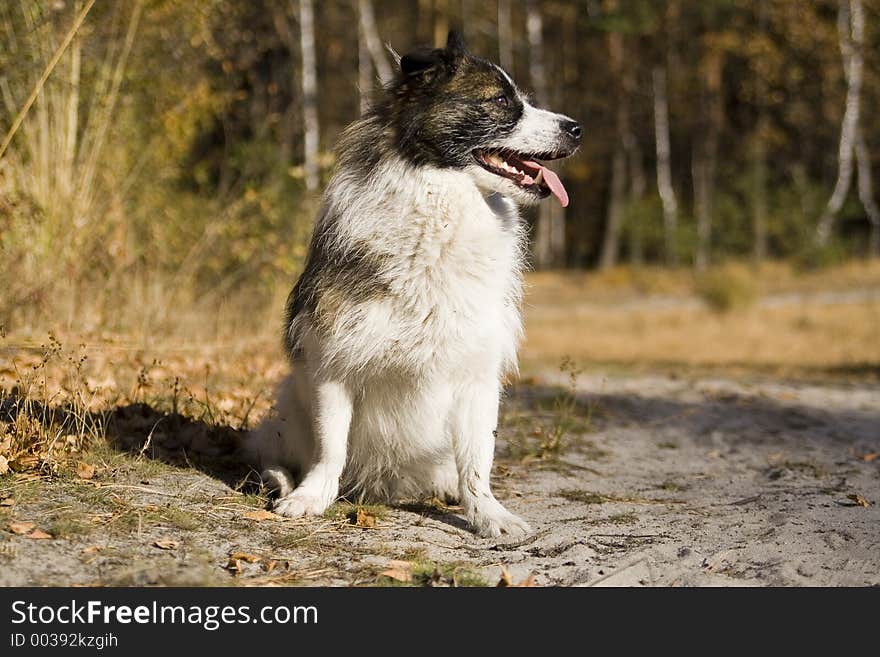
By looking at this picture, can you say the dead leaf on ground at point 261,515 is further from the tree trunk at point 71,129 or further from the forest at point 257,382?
the tree trunk at point 71,129

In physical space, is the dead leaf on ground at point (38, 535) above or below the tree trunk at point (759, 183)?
below

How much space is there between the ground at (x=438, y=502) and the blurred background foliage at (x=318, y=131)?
119 centimetres

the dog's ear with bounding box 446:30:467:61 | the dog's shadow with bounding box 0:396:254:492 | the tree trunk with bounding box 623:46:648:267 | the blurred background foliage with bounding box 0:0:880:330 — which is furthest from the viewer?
the tree trunk with bounding box 623:46:648:267

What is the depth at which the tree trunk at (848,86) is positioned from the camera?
23625 millimetres

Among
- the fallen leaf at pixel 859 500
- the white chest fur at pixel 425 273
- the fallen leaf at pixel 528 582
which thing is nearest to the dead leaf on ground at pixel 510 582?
the fallen leaf at pixel 528 582

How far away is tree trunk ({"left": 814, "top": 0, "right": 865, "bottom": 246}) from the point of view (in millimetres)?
23625

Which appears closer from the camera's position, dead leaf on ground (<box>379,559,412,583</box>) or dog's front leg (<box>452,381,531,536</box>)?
dead leaf on ground (<box>379,559,412,583</box>)

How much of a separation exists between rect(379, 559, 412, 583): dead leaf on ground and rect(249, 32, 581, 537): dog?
2.19 ft

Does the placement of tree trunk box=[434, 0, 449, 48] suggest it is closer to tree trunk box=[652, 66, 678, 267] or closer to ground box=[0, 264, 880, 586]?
tree trunk box=[652, 66, 678, 267]

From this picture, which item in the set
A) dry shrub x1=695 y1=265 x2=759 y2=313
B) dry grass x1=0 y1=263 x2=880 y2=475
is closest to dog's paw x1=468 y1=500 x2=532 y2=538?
dry grass x1=0 y1=263 x2=880 y2=475

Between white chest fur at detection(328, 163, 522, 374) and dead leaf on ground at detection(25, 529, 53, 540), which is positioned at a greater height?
white chest fur at detection(328, 163, 522, 374)

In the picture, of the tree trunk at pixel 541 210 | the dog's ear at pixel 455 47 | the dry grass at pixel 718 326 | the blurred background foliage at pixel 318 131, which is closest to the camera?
the dog's ear at pixel 455 47
